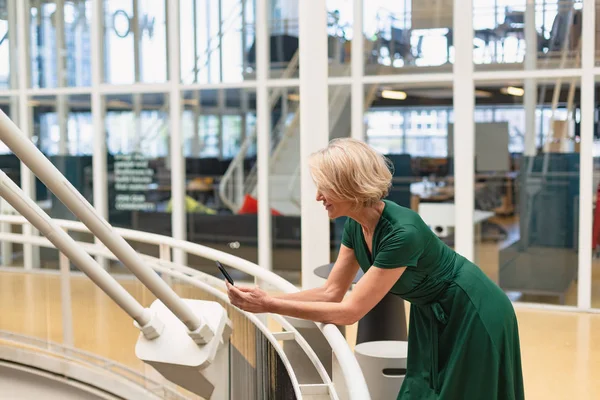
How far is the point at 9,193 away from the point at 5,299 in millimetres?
3085

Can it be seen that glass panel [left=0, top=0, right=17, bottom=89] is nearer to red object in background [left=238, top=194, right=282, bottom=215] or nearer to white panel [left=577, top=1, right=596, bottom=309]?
red object in background [left=238, top=194, right=282, bottom=215]

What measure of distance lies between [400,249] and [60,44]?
9.40 m

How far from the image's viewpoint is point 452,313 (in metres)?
2.67

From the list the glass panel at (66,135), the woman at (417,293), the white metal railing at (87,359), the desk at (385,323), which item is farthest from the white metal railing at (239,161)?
the woman at (417,293)

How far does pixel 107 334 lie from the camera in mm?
6012

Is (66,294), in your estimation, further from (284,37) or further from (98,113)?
(98,113)

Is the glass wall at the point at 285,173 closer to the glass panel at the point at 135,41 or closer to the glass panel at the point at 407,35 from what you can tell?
the glass panel at the point at 407,35

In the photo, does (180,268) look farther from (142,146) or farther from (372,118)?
(142,146)

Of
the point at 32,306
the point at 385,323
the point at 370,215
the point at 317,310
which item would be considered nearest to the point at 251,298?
the point at 317,310

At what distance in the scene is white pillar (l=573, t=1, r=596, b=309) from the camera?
8359mm

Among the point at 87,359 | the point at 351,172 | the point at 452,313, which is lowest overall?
the point at 87,359

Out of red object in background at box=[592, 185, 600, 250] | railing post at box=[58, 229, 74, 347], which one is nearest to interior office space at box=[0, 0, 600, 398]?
red object in background at box=[592, 185, 600, 250]

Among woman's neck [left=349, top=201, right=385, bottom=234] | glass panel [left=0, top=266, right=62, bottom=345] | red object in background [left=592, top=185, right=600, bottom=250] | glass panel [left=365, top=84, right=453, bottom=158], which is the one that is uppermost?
glass panel [left=365, top=84, right=453, bottom=158]

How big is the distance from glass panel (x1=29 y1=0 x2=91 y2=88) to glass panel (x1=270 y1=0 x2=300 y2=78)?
2.60 meters
